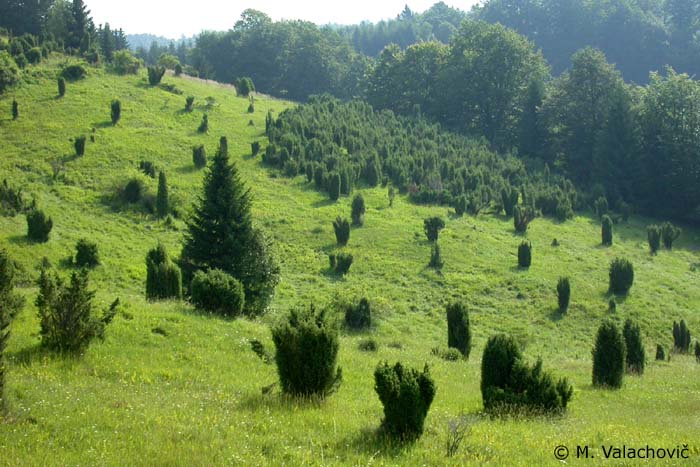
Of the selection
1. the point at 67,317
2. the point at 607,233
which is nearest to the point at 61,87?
the point at 607,233

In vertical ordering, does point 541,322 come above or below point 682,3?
below

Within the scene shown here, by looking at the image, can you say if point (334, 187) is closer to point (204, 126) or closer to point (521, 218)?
point (521, 218)

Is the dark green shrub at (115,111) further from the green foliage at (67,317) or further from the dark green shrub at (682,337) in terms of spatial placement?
the dark green shrub at (682,337)

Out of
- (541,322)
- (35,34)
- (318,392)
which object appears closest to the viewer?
(318,392)

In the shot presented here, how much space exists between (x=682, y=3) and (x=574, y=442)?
125 m

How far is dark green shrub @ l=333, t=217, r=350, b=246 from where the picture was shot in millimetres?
33969

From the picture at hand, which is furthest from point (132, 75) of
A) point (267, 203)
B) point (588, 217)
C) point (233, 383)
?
point (233, 383)

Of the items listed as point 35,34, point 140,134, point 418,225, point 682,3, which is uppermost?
point 682,3

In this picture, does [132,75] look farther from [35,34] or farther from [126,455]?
[126,455]

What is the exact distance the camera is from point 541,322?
1088 inches

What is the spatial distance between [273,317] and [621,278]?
20.9 m

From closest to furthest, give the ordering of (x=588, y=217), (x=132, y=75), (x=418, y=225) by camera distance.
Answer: (x=418, y=225) → (x=588, y=217) → (x=132, y=75)

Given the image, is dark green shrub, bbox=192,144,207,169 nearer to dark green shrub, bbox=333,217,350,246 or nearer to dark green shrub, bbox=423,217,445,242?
dark green shrub, bbox=333,217,350,246

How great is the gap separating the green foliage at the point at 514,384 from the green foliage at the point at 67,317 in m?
7.17
